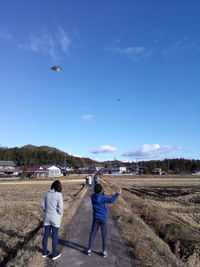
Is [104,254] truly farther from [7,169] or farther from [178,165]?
[178,165]

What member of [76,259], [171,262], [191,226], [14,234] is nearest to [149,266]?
[171,262]

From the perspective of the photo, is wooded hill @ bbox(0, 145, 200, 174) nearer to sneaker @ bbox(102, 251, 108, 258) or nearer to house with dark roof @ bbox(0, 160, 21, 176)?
house with dark roof @ bbox(0, 160, 21, 176)

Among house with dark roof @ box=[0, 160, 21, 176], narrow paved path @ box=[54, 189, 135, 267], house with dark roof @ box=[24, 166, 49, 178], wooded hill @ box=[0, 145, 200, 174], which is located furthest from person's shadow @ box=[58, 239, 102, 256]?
wooded hill @ box=[0, 145, 200, 174]

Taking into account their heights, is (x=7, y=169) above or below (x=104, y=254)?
above

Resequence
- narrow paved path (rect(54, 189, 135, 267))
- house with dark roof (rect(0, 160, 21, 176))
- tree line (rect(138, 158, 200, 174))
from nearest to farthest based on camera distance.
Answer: narrow paved path (rect(54, 189, 135, 267)), house with dark roof (rect(0, 160, 21, 176)), tree line (rect(138, 158, 200, 174))

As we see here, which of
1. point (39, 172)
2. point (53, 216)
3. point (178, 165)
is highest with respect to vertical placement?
point (178, 165)

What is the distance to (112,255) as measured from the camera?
19.5ft

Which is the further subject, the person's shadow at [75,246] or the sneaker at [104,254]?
the person's shadow at [75,246]

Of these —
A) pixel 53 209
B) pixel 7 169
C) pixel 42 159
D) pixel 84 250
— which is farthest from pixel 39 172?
pixel 53 209

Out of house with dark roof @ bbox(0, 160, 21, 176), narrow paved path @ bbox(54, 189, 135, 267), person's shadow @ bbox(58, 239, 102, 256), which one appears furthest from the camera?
house with dark roof @ bbox(0, 160, 21, 176)

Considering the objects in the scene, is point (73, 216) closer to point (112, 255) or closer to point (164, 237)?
point (164, 237)

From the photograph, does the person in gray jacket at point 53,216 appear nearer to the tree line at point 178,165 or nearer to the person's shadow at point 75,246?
the person's shadow at point 75,246

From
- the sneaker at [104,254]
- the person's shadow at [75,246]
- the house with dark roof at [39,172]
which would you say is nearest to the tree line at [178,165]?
the house with dark roof at [39,172]

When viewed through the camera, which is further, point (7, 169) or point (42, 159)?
point (42, 159)
